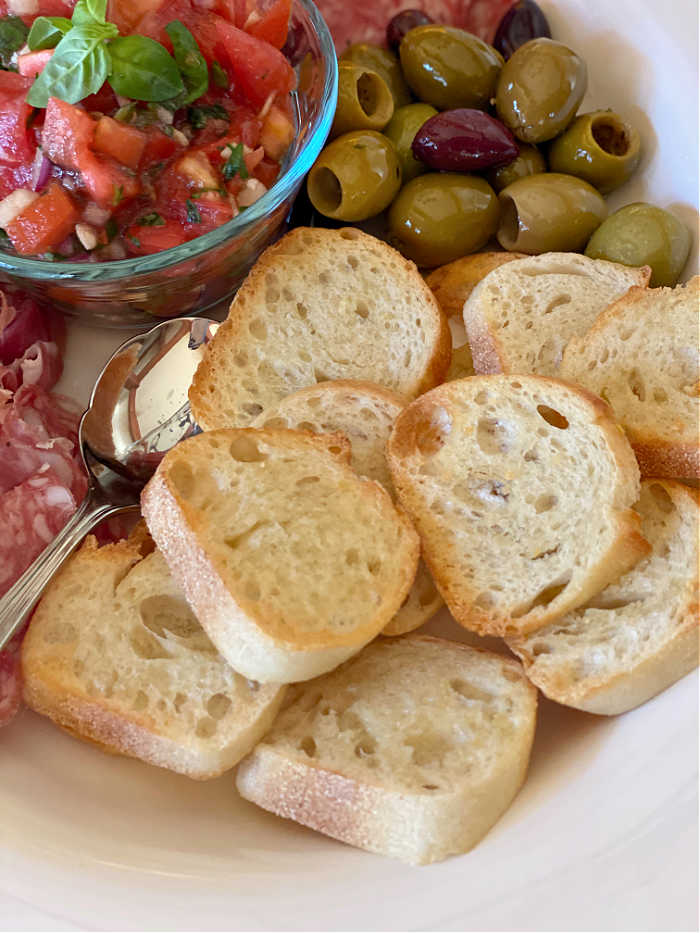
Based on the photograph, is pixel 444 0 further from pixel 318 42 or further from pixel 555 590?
pixel 555 590

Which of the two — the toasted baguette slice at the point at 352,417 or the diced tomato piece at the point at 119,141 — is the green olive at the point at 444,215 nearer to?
the toasted baguette slice at the point at 352,417

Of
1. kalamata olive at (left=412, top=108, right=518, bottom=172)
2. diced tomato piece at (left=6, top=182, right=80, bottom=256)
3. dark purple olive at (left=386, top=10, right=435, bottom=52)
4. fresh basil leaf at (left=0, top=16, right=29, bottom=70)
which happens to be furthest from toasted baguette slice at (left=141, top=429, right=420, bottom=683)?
dark purple olive at (left=386, top=10, right=435, bottom=52)

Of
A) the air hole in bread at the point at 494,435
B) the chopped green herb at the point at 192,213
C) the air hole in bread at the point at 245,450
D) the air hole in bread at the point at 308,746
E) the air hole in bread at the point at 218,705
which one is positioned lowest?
the air hole in bread at the point at 218,705

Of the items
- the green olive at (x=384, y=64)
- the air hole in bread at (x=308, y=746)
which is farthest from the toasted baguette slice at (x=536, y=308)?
the air hole in bread at (x=308, y=746)

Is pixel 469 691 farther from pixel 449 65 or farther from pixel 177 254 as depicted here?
pixel 449 65

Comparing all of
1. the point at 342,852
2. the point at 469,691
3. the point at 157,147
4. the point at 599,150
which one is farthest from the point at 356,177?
the point at 342,852

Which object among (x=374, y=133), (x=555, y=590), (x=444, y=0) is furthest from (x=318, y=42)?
(x=555, y=590)
